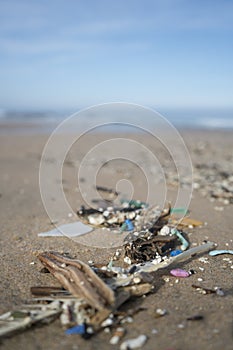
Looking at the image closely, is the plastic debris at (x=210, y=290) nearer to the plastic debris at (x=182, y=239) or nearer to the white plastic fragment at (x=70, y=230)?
the plastic debris at (x=182, y=239)

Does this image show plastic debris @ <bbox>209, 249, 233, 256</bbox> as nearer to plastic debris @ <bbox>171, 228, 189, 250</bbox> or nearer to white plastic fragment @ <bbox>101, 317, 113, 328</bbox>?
plastic debris @ <bbox>171, 228, 189, 250</bbox>

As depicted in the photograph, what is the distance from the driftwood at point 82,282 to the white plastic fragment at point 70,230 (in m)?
1.10

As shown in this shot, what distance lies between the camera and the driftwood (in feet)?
8.16

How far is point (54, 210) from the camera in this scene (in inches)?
210

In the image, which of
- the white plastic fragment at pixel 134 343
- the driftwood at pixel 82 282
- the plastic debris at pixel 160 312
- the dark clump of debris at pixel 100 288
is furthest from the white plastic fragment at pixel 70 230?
the white plastic fragment at pixel 134 343

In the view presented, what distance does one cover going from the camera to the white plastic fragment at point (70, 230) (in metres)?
4.28

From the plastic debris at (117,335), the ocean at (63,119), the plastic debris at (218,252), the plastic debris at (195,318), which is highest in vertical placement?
the ocean at (63,119)

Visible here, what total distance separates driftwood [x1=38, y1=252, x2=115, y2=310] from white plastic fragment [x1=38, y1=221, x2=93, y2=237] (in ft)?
3.61

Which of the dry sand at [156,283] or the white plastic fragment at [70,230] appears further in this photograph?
the white plastic fragment at [70,230]

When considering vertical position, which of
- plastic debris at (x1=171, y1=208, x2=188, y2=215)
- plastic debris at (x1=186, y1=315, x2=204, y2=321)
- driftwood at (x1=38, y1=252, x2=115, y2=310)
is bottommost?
plastic debris at (x1=186, y1=315, x2=204, y2=321)

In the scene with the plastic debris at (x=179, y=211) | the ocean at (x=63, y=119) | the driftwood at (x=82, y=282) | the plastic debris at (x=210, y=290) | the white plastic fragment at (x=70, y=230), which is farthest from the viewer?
the ocean at (x=63, y=119)

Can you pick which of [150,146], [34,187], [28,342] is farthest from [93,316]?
[150,146]

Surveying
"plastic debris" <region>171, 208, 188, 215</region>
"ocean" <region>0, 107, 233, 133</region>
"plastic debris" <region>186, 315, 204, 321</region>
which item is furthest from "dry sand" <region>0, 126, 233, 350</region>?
"ocean" <region>0, 107, 233, 133</region>

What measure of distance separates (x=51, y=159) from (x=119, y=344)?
25.7 ft
